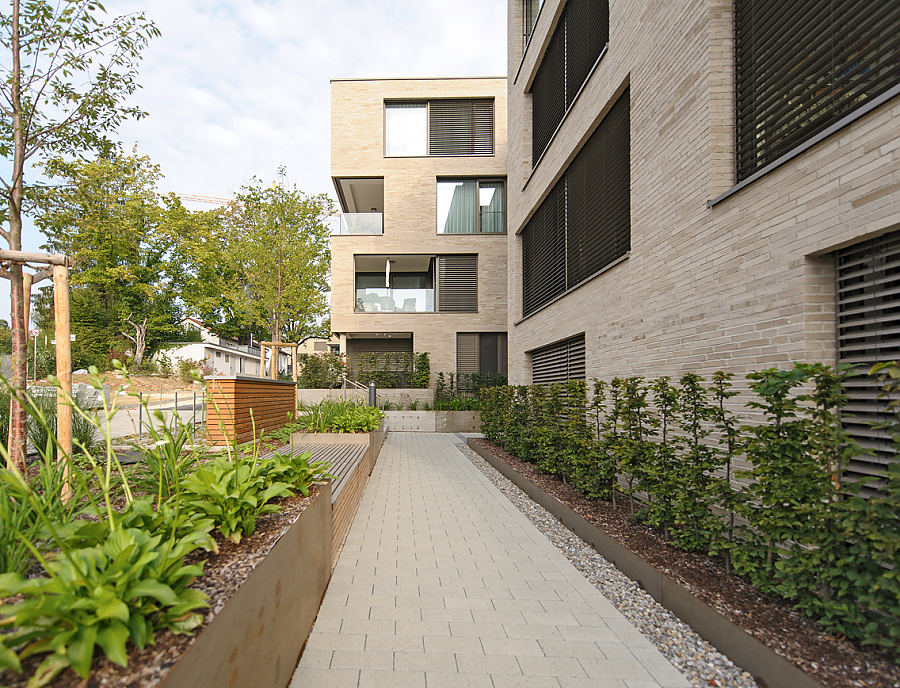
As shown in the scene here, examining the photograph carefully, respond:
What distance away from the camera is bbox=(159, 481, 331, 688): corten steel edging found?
136 cm

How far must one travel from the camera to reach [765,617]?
98.7 inches

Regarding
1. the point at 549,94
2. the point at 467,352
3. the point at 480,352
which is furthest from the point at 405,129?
the point at 549,94

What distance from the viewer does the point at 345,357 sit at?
18.2 metres

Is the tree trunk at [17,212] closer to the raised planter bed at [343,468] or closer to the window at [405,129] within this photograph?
the raised planter bed at [343,468]

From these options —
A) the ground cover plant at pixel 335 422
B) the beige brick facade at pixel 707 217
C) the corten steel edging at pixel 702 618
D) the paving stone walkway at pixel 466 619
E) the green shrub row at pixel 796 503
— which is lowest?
the paving stone walkway at pixel 466 619

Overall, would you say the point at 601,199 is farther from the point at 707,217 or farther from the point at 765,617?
the point at 765,617

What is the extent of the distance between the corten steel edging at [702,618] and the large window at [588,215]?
13.3 feet

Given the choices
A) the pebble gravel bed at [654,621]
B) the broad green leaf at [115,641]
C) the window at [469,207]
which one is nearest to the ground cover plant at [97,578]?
the broad green leaf at [115,641]

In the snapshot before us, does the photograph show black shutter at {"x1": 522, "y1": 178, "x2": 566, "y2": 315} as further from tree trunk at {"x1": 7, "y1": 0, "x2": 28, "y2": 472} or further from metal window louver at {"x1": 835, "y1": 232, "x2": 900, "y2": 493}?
tree trunk at {"x1": 7, "y1": 0, "x2": 28, "y2": 472}

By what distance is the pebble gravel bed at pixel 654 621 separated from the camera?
237 centimetres

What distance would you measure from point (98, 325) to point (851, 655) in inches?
1428

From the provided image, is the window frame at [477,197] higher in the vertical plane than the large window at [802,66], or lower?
higher

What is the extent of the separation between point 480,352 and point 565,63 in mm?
10954

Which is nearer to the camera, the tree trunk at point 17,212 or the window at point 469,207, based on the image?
the tree trunk at point 17,212
